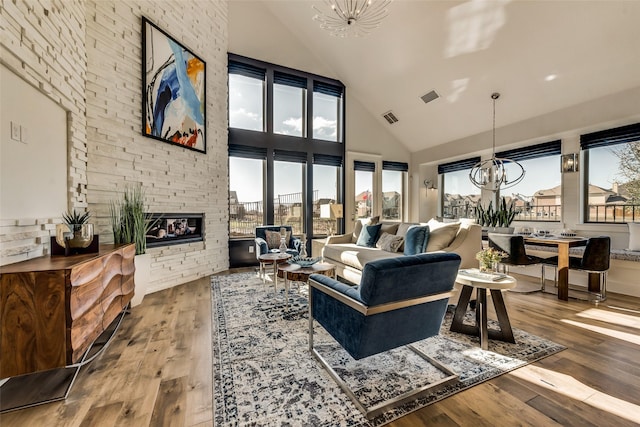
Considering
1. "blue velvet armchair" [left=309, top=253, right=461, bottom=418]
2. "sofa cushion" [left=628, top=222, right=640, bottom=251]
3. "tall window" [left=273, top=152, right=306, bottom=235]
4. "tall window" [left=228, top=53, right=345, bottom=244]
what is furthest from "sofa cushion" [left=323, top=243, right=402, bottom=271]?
"sofa cushion" [left=628, top=222, right=640, bottom=251]

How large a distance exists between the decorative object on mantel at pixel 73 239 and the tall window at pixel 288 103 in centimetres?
424

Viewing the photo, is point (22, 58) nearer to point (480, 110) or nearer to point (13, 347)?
point (13, 347)

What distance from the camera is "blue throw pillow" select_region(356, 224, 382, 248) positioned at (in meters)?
4.59

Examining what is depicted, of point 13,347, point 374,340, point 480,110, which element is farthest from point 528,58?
point 13,347

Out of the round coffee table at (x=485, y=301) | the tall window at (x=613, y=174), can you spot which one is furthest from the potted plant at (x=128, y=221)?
the tall window at (x=613, y=174)

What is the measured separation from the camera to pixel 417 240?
3.39 metres

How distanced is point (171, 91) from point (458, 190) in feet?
21.2

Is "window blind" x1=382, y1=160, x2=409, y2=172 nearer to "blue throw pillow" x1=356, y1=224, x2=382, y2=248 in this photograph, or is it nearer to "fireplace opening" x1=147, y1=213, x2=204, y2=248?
"blue throw pillow" x1=356, y1=224, x2=382, y2=248

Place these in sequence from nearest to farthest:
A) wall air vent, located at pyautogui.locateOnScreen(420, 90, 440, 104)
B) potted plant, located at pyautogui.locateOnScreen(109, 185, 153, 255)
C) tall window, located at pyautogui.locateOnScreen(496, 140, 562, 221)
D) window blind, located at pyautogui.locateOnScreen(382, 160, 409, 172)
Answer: potted plant, located at pyautogui.locateOnScreen(109, 185, 153, 255) → tall window, located at pyautogui.locateOnScreen(496, 140, 562, 221) → wall air vent, located at pyautogui.locateOnScreen(420, 90, 440, 104) → window blind, located at pyautogui.locateOnScreen(382, 160, 409, 172)

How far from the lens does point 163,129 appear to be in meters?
3.99

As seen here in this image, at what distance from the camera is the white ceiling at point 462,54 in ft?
11.2

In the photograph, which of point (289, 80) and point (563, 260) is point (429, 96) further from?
point (563, 260)

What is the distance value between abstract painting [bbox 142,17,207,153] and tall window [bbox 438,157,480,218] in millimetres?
5695

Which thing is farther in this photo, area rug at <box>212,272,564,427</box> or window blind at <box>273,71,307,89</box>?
window blind at <box>273,71,307,89</box>
